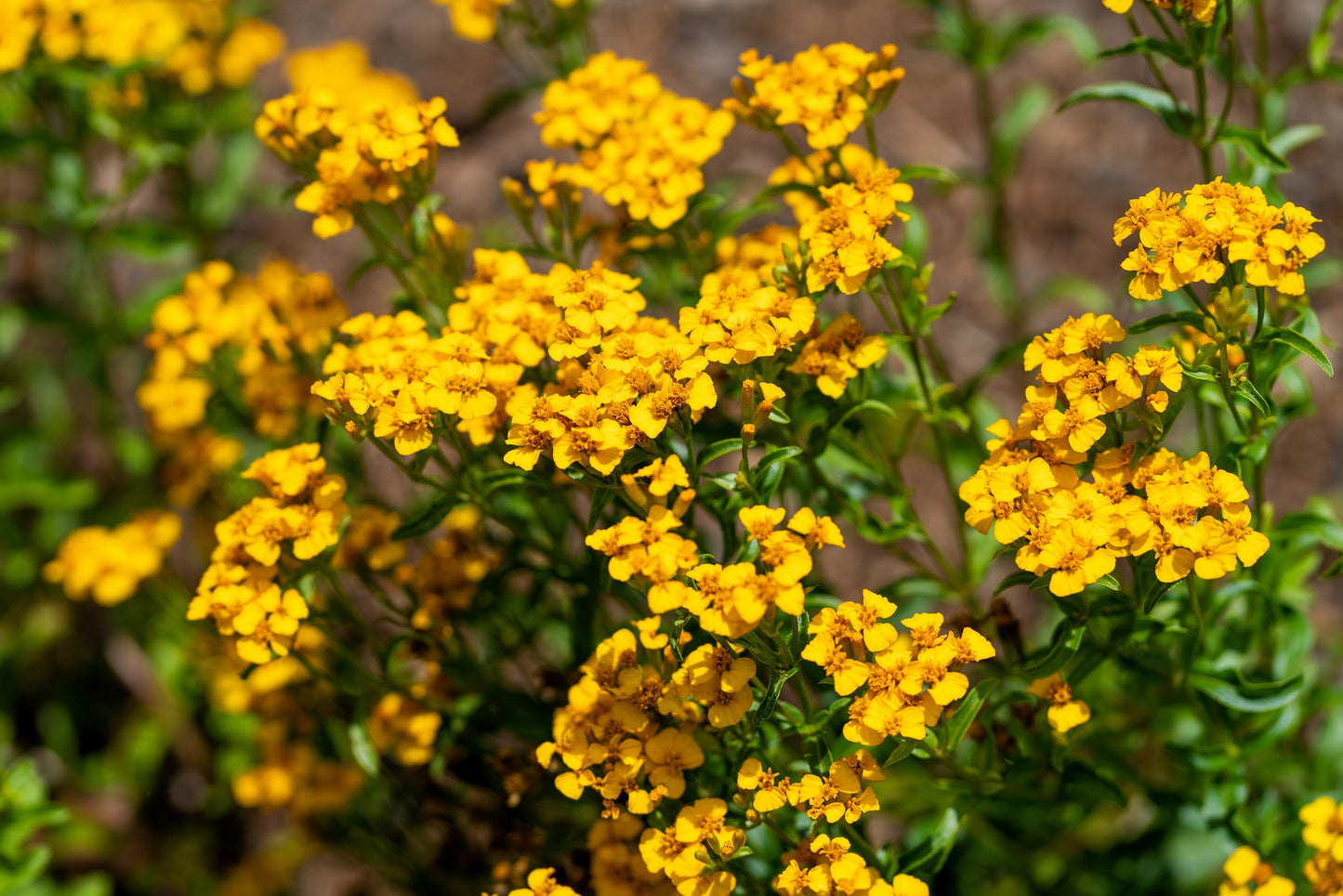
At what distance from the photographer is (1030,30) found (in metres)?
4.07

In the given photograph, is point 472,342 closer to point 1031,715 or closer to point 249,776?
point 1031,715

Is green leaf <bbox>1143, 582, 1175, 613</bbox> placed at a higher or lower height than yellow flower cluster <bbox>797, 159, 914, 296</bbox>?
lower

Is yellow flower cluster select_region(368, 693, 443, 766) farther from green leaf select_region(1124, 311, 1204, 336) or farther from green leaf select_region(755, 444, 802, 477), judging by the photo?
green leaf select_region(1124, 311, 1204, 336)

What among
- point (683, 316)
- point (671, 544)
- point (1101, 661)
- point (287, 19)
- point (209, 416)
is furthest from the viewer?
point (287, 19)

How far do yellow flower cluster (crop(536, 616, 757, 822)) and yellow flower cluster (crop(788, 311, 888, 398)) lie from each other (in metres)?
0.65

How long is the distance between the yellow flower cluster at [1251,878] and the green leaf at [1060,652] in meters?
0.64

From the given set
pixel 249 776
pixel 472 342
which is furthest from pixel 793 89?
pixel 249 776

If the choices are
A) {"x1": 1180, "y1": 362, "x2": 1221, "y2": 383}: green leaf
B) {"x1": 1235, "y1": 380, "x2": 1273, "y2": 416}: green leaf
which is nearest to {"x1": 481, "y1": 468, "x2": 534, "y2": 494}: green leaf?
{"x1": 1180, "y1": 362, "x2": 1221, "y2": 383}: green leaf

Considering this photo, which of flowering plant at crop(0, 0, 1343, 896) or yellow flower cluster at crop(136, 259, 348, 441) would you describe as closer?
flowering plant at crop(0, 0, 1343, 896)

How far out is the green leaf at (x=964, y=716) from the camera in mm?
2412

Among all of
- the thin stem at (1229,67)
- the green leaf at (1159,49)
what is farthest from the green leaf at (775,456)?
the thin stem at (1229,67)

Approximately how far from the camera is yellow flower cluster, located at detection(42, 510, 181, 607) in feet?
13.3

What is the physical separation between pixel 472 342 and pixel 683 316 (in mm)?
469

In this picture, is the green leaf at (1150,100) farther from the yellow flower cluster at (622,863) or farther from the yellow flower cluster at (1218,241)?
the yellow flower cluster at (622,863)
